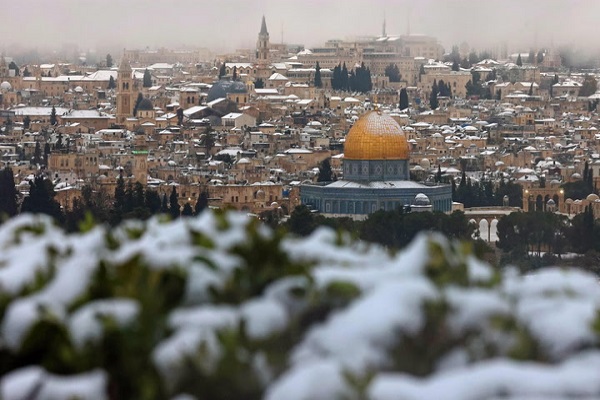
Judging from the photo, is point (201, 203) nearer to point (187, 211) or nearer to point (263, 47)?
point (187, 211)

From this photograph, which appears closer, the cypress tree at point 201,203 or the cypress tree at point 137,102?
the cypress tree at point 201,203

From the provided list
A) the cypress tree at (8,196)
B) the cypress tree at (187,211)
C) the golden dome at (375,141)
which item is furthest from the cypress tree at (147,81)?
the cypress tree at (187,211)

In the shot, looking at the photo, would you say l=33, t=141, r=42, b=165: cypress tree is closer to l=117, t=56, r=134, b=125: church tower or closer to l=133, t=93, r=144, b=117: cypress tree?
l=117, t=56, r=134, b=125: church tower

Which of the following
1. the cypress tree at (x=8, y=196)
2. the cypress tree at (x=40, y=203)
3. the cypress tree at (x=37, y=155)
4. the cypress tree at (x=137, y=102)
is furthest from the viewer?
the cypress tree at (x=137, y=102)

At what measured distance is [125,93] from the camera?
9406 centimetres

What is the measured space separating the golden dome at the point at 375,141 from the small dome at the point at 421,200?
197 cm

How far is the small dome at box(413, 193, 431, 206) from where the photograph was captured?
48656 millimetres

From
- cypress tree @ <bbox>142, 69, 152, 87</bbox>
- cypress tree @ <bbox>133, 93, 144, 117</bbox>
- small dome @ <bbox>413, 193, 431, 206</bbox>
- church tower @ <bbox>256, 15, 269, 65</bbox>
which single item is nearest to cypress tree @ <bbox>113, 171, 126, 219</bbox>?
small dome @ <bbox>413, 193, 431, 206</bbox>

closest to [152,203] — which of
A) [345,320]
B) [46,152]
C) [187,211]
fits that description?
[187,211]

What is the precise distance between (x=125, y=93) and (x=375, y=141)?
4416cm

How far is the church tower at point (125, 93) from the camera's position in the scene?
9306 centimetres

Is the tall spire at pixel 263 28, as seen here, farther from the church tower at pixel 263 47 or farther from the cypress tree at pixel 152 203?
the cypress tree at pixel 152 203

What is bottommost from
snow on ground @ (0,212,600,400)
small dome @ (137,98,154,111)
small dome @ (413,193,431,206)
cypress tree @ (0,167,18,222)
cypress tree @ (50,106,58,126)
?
cypress tree @ (50,106,58,126)

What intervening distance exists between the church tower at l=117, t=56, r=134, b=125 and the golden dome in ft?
131
